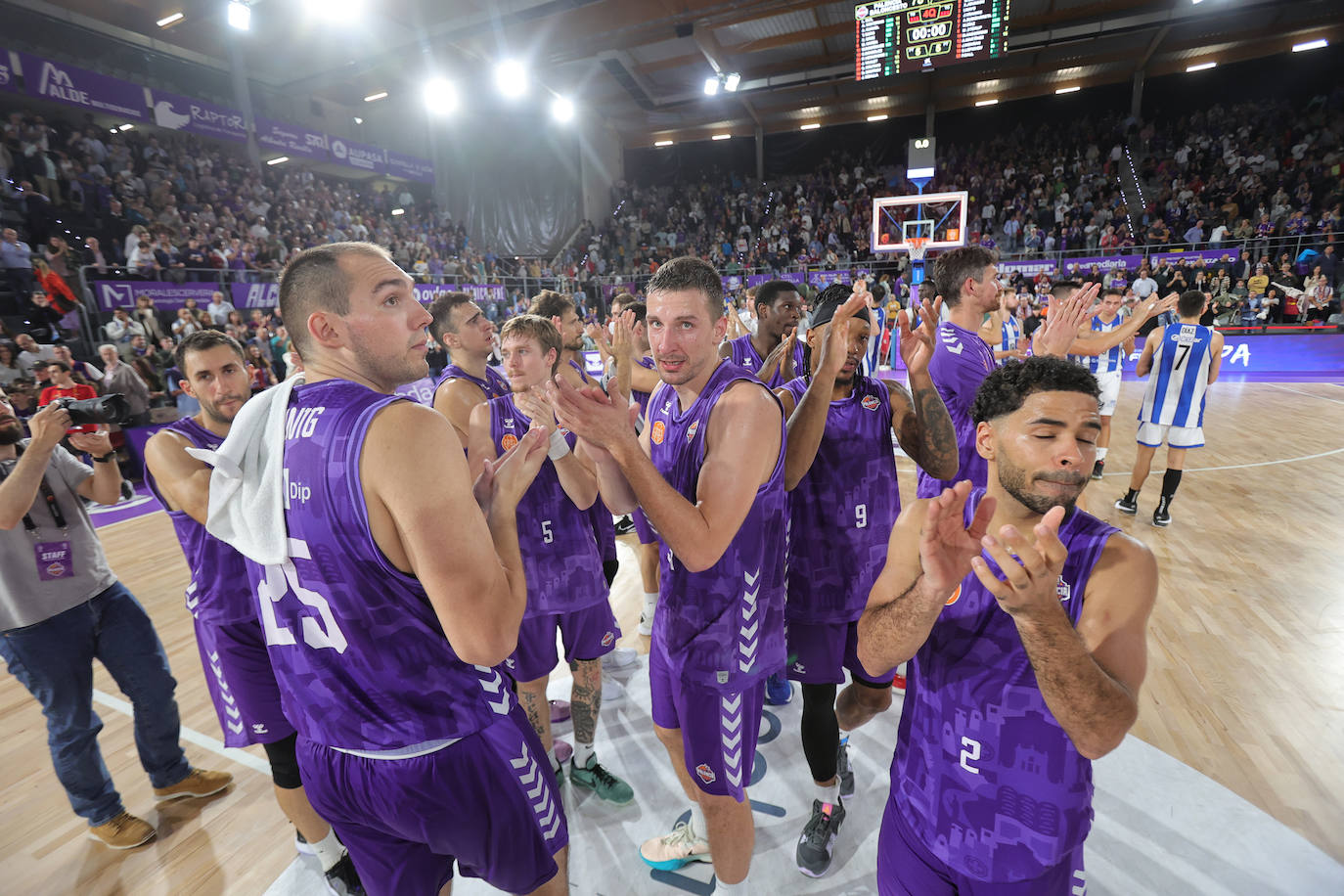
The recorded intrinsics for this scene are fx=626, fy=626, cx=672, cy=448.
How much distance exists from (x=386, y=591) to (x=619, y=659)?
2.94m

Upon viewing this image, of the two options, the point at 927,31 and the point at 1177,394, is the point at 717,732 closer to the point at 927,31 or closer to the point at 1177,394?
the point at 1177,394

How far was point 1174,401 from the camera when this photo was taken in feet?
20.0

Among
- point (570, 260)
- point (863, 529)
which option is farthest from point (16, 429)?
point (570, 260)

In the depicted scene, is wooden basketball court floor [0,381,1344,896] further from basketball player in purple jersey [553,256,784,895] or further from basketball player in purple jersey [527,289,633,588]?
basketball player in purple jersey [527,289,633,588]

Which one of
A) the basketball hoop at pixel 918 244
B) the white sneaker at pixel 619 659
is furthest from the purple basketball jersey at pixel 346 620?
the basketball hoop at pixel 918 244

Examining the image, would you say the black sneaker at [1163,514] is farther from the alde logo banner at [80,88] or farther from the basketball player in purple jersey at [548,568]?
the alde logo banner at [80,88]

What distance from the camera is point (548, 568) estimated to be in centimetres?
285

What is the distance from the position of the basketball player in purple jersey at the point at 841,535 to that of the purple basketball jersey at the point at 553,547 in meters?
0.94

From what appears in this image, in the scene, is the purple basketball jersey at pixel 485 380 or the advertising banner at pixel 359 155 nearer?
the purple basketball jersey at pixel 485 380

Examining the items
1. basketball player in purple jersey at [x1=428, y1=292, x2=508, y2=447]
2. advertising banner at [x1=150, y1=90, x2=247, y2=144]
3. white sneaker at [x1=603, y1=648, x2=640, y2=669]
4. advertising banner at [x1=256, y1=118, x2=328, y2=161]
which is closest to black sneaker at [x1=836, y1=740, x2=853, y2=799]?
white sneaker at [x1=603, y1=648, x2=640, y2=669]

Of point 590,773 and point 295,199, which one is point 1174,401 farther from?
point 295,199

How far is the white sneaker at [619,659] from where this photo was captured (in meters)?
4.13

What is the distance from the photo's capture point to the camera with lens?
239 cm

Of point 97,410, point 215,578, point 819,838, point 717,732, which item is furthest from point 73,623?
point 819,838
